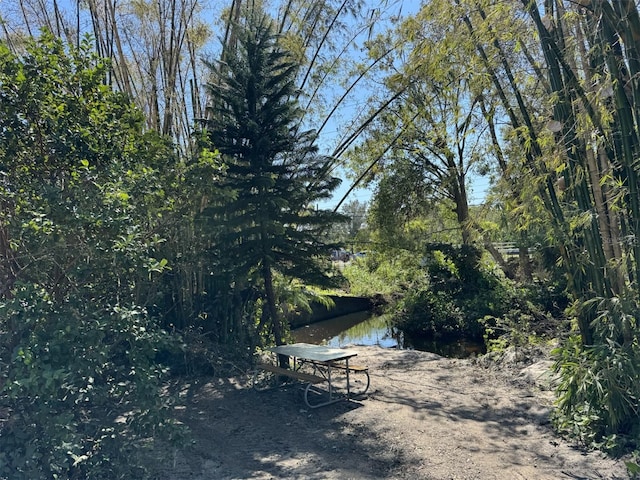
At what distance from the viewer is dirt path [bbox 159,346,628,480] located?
312cm

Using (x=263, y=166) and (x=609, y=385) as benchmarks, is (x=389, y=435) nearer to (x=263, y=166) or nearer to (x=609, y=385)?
(x=609, y=385)

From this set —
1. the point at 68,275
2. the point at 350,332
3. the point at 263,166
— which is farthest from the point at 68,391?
the point at 350,332

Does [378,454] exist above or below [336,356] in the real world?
below

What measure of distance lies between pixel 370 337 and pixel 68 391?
30.6 ft

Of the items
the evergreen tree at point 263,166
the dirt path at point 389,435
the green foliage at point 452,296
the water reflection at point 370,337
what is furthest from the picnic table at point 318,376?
the green foliage at point 452,296

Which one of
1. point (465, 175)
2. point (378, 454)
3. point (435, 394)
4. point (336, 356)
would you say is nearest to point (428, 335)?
point (465, 175)

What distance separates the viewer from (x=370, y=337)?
1161 cm

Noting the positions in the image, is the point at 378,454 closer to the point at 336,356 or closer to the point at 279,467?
the point at 279,467

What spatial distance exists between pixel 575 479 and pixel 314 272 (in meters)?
3.18

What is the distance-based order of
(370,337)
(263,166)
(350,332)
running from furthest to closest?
(350,332) → (370,337) → (263,166)

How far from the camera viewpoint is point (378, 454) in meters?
3.45

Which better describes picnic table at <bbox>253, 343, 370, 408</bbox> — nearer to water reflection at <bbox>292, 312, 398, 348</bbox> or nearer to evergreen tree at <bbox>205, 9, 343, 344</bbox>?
evergreen tree at <bbox>205, 9, 343, 344</bbox>

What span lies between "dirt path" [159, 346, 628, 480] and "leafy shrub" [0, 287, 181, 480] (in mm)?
431

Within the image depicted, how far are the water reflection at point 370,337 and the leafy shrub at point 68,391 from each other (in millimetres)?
6171
